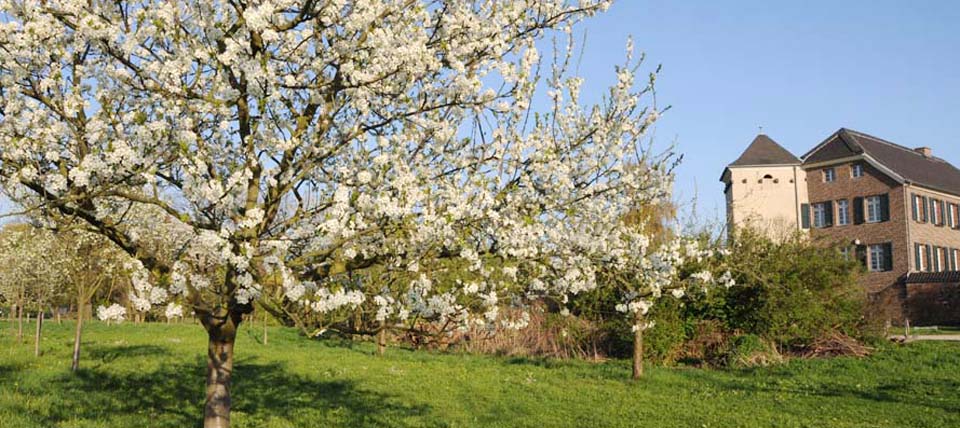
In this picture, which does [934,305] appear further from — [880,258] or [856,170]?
[856,170]

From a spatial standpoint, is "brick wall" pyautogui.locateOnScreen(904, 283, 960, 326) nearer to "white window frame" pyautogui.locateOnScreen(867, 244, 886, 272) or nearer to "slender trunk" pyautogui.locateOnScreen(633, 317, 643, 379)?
"white window frame" pyautogui.locateOnScreen(867, 244, 886, 272)

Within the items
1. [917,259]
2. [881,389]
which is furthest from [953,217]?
[881,389]

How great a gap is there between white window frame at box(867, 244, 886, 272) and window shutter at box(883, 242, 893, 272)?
0.11 metres

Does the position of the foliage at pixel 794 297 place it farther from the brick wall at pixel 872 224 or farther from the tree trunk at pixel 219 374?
the brick wall at pixel 872 224

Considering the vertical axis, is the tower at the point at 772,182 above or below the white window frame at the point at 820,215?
above

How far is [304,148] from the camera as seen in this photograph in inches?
240

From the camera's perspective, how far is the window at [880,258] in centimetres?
4162

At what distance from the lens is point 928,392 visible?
532 inches

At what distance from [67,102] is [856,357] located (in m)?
18.4

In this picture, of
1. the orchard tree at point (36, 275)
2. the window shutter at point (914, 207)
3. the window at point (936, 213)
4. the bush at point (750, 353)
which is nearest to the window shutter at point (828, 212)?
the window shutter at point (914, 207)

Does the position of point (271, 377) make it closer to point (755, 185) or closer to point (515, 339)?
point (515, 339)

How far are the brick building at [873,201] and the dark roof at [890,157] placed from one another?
0.07 metres

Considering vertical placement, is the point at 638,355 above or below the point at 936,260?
below

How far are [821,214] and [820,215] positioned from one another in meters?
0.09
